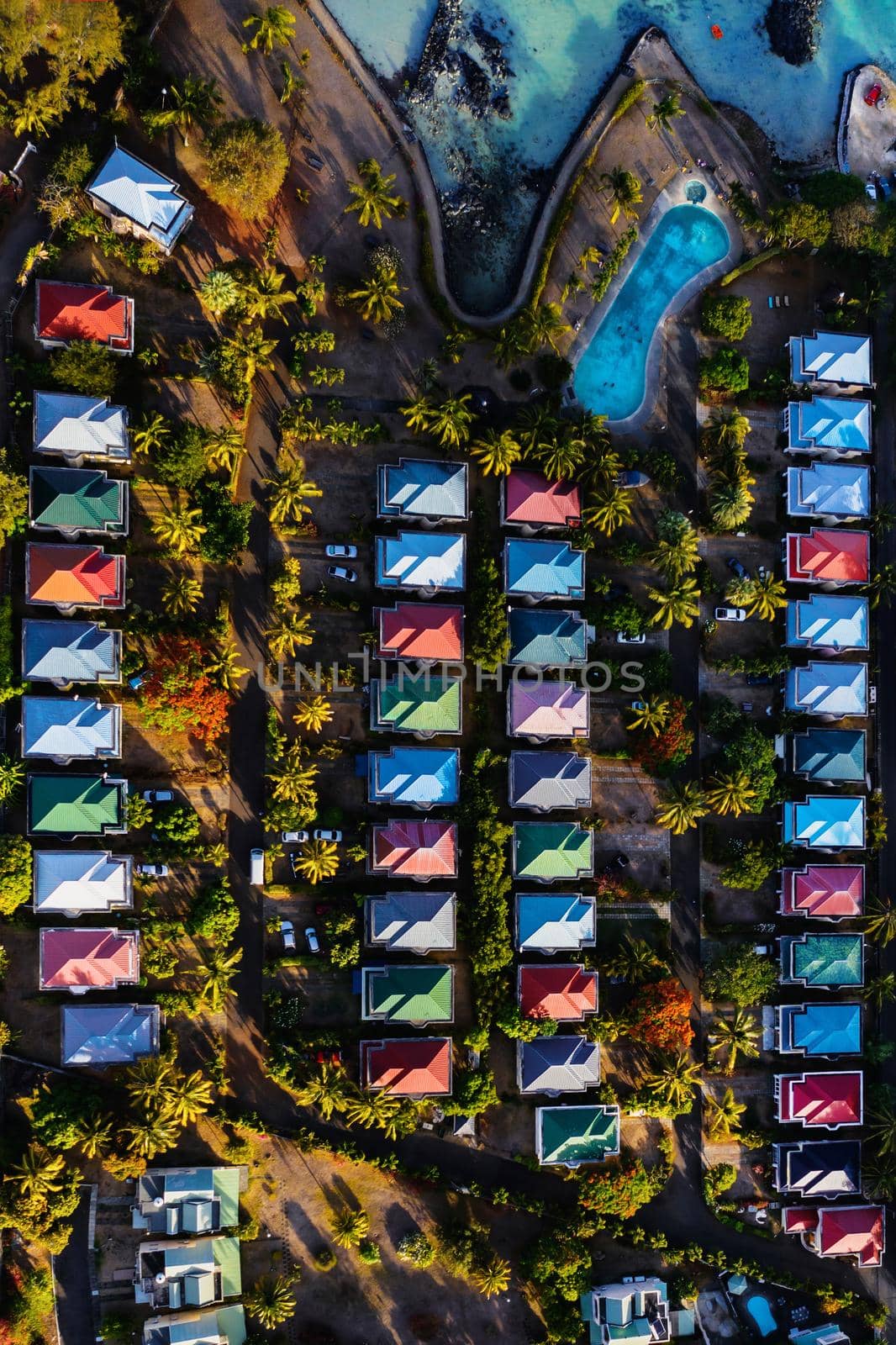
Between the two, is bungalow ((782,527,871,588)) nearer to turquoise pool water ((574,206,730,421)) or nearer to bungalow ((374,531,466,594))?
turquoise pool water ((574,206,730,421))

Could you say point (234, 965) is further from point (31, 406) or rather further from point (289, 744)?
point (31, 406)

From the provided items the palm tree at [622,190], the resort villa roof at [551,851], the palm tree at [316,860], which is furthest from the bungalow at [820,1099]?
the palm tree at [622,190]

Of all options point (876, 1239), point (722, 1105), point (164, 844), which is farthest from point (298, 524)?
point (876, 1239)

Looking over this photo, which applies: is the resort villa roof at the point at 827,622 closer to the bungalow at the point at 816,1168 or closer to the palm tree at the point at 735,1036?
the palm tree at the point at 735,1036

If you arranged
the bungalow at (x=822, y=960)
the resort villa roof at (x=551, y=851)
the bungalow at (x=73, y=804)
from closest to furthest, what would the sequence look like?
the bungalow at (x=73, y=804) < the resort villa roof at (x=551, y=851) < the bungalow at (x=822, y=960)

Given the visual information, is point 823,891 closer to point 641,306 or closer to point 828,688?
point 828,688

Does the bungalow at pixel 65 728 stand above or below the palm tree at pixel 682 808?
above

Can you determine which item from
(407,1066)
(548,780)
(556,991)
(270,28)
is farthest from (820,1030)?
(270,28)

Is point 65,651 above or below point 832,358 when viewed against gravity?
below
